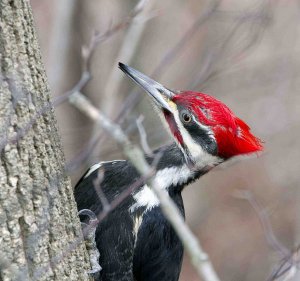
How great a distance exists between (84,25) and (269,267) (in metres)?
2.65

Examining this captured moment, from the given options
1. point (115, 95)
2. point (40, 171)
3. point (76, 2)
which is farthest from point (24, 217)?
point (76, 2)

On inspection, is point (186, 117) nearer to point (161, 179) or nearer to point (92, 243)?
point (161, 179)

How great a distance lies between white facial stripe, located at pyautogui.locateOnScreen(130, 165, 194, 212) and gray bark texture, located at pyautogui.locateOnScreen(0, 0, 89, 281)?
2.90 feet

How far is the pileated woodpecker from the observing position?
3.78 meters

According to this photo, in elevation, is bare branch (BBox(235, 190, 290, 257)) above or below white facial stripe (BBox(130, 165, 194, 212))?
below

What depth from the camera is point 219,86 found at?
25.1 ft

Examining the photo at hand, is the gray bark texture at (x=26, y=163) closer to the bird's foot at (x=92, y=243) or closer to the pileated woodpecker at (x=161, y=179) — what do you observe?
the bird's foot at (x=92, y=243)

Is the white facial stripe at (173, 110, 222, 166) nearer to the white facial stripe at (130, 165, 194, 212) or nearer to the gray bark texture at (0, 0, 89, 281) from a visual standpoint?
the white facial stripe at (130, 165, 194, 212)

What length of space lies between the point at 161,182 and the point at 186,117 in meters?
Answer: 0.34

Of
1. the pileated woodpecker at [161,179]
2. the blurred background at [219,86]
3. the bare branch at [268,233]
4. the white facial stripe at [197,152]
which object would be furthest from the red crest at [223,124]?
the blurred background at [219,86]

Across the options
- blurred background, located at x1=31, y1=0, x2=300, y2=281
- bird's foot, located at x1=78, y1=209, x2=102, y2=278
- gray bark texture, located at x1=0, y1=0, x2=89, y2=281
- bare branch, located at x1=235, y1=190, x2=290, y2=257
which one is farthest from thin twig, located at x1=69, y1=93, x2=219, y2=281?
blurred background, located at x1=31, y1=0, x2=300, y2=281

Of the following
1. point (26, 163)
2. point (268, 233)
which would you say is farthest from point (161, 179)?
point (26, 163)

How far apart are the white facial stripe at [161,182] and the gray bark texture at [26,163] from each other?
2.90 ft

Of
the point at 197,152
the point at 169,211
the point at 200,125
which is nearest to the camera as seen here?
the point at 169,211
